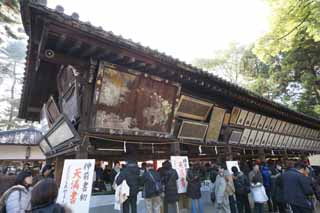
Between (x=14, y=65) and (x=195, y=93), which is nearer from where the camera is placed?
(x=195, y=93)

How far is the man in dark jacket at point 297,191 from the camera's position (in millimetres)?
4684

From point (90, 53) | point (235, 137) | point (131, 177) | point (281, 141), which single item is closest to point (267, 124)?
point (281, 141)

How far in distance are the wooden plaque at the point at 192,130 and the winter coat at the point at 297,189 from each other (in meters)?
3.41

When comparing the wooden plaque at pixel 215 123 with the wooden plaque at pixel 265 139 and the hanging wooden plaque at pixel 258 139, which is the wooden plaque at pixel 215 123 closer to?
the hanging wooden plaque at pixel 258 139

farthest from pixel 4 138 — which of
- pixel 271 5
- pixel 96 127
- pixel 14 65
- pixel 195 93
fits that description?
pixel 14 65

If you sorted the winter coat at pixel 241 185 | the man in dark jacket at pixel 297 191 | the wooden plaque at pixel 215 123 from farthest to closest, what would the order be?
the wooden plaque at pixel 215 123, the winter coat at pixel 241 185, the man in dark jacket at pixel 297 191

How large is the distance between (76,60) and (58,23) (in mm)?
1248

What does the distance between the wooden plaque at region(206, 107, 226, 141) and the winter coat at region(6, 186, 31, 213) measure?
6.62 metres

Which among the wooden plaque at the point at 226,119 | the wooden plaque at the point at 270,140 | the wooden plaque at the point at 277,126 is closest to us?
the wooden plaque at the point at 226,119

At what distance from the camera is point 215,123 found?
8.77 m

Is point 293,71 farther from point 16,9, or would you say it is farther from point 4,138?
point 4,138

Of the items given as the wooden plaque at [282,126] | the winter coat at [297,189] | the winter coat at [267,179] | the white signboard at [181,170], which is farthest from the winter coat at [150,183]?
the wooden plaque at [282,126]

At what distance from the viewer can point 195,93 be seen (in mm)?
7754

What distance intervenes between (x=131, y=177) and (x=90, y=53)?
3.26 m
